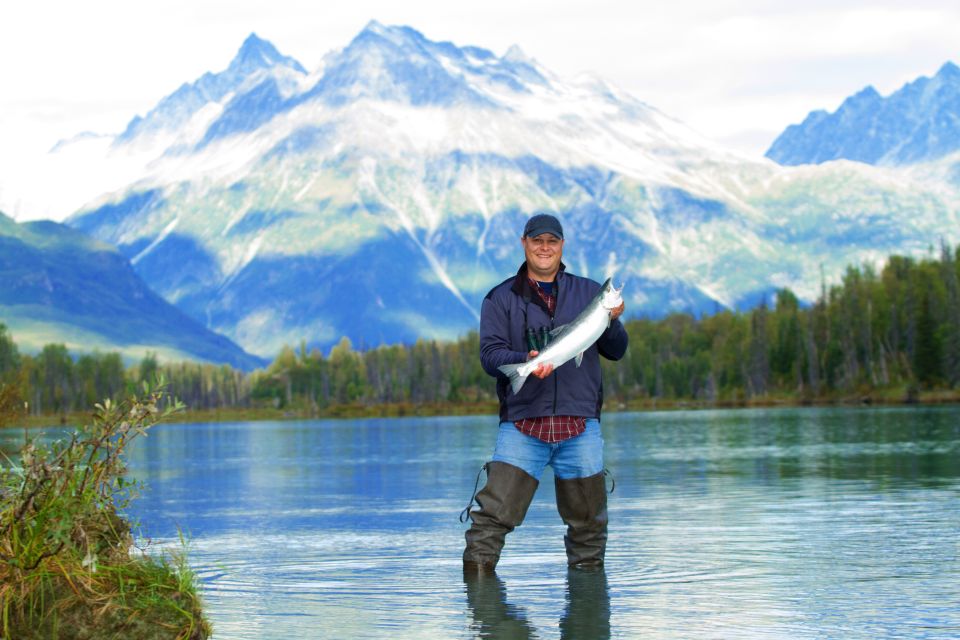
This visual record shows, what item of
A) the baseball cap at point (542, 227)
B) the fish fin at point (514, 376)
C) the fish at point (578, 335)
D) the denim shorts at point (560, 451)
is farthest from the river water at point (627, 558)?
the baseball cap at point (542, 227)

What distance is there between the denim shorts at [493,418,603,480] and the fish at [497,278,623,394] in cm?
113

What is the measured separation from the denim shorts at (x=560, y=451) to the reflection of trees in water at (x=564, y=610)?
118cm

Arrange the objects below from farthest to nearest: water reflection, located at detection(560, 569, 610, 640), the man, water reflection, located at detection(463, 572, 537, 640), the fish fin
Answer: the man → the fish fin → water reflection, located at detection(463, 572, 537, 640) → water reflection, located at detection(560, 569, 610, 640)

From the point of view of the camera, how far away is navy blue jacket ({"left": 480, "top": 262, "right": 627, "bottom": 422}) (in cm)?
1388

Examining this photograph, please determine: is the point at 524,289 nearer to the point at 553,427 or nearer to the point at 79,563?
the point at 553,427

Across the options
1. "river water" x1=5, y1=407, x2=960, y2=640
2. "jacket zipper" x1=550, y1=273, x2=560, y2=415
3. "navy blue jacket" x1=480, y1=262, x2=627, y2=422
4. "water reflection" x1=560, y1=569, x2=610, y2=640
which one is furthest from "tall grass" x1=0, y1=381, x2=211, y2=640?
"jacket zipper" x1=550, y1=273, x2=560, y2=415

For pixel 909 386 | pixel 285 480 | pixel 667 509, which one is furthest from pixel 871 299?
pixel 667 509

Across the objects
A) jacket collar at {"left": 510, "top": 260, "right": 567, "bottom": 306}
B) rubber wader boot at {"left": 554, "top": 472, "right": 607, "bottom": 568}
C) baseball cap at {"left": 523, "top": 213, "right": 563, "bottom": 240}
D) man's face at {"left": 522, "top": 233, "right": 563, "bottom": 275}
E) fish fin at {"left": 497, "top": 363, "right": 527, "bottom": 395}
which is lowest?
rubber wader boot at {"left": 554, "top": 472, "right": 607, "bottom": 568}

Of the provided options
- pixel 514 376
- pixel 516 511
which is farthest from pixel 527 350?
pixel 516 511

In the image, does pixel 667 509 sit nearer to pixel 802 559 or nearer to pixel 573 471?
pixel 802 559

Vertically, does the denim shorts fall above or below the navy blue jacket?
below

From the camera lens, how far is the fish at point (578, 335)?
42.6 ft

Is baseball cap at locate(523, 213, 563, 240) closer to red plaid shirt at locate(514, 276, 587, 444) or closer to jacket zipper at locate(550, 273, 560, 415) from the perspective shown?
jacket zipper at locate(550, 273, 560, 415)

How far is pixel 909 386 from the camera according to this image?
125562 millimetres
